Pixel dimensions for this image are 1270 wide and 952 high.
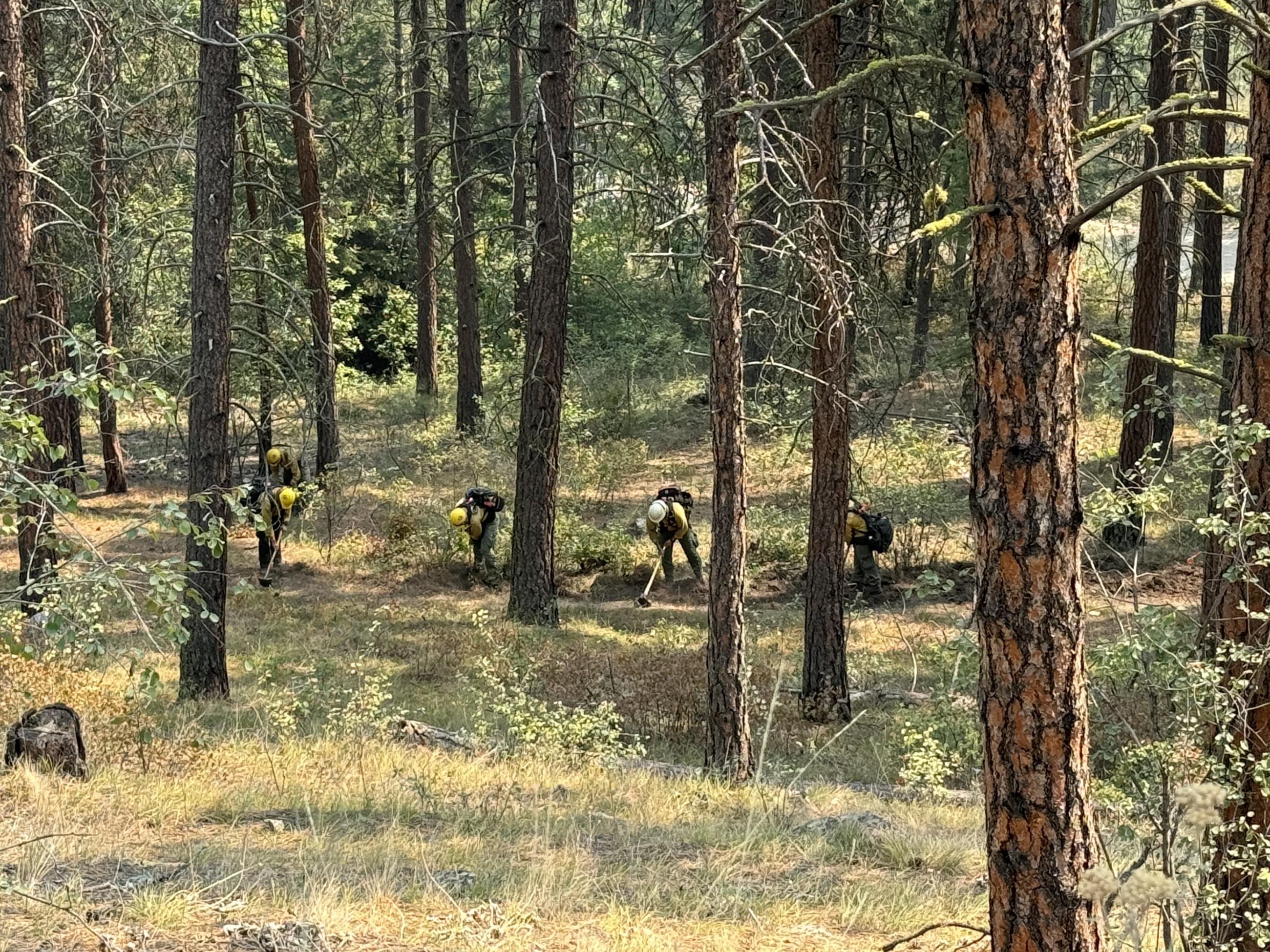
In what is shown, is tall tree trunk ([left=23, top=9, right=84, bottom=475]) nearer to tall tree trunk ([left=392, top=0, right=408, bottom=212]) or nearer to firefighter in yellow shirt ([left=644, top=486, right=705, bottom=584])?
firefighter in yellow shirt ([left=644, top=486, right=705, bottom=584])

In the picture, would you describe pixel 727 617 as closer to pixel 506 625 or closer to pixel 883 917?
pixel 883 917

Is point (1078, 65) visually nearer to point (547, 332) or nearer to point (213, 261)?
point (547, 332)

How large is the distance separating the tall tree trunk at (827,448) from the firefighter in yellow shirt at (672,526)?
428 centimetres

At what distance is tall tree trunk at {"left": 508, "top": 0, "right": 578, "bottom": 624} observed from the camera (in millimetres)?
13836

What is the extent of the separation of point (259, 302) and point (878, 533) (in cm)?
881

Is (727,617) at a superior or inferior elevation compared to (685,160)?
inferior

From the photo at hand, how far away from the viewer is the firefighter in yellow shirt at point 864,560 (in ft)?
53.7

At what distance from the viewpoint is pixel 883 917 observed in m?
5.97

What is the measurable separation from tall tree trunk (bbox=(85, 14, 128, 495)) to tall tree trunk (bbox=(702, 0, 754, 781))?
14.0 ft

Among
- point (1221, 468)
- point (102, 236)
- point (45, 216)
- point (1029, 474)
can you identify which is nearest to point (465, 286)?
point (45, 216)

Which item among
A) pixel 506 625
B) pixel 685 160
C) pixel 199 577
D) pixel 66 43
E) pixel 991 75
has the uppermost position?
pixel 66 43

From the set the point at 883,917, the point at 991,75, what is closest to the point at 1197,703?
Result: the point at 883,917

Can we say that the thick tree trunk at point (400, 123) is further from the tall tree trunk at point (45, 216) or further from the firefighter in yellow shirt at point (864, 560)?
the firefighter in yellow shirt at point (864, 560)

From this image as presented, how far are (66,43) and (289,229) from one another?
12.4 meters
